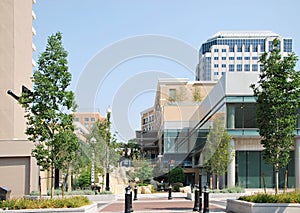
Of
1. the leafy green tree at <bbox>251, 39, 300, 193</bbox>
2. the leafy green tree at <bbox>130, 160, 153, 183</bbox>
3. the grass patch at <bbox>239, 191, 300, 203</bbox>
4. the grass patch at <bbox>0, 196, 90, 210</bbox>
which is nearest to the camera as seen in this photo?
the grass patch at <bbox>239, 191, 300, 203</bbox>

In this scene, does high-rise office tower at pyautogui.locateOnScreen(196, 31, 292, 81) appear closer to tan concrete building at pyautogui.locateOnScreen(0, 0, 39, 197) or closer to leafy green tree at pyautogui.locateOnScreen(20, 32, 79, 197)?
tan concrete building at pyautogui.locateOnScreen(0, 0, 39, 197)

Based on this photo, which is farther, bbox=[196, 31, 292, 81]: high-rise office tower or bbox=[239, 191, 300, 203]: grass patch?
bbox=[196, 31, 292, 81]: high-rise office tower

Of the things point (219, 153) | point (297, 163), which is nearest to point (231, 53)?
point (297, 163)

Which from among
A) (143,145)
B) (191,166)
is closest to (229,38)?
(143,145)

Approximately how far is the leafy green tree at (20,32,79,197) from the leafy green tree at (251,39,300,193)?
7.87 meters

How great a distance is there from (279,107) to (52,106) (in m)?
9.16

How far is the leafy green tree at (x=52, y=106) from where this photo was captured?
20.8 meters

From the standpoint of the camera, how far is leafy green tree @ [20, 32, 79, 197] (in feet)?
68.3

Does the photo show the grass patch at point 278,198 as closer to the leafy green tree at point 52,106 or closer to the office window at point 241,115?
the leafy green tree at point 52,106

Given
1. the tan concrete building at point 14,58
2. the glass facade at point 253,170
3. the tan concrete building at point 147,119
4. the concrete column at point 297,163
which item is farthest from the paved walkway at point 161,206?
the tan concrete building at point 147,119

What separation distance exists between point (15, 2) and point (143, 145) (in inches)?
1520

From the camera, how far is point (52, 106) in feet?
68.8

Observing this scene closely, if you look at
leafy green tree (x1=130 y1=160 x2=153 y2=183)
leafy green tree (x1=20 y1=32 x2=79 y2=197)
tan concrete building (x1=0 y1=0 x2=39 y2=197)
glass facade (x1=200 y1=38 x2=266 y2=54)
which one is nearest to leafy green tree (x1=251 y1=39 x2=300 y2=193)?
leafy green tree (x1=20 y1=32 x2=79 y2=197)

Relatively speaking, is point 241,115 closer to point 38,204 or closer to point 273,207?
point 273,207
